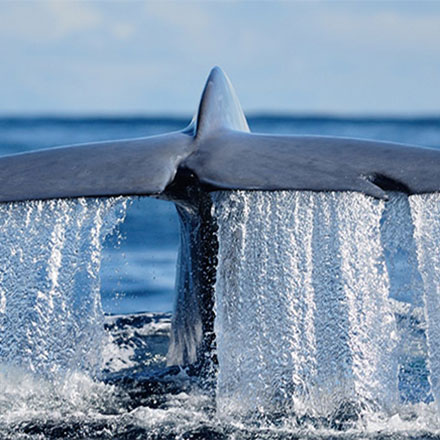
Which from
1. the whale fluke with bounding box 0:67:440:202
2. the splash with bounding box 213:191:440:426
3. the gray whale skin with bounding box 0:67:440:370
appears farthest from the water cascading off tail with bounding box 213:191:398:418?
the whale fluke with bounding box 0:67:440:202

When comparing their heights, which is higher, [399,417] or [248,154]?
[248,154]

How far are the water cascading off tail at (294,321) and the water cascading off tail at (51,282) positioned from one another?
67 cm

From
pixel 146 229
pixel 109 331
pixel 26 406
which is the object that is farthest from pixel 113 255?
pixel 26 406

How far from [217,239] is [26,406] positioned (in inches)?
50.0

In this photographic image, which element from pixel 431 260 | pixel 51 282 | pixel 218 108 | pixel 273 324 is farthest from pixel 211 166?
pixel 51 282

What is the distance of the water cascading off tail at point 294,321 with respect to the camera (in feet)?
15.8

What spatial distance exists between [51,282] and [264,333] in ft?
4.17

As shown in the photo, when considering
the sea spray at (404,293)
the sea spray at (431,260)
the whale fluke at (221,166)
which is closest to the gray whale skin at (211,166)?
the whale fluke at (221,166)

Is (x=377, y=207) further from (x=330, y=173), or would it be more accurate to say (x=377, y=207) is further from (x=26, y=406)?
(x=26, y=406)

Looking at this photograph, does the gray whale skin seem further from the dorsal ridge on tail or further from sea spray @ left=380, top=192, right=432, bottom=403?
sea spray @ left=380, top=192, right=432, bottom=403

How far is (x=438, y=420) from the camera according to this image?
4.81 metres

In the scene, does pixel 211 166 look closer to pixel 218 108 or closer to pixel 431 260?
pixel 218 108

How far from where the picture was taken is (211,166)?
419 cm

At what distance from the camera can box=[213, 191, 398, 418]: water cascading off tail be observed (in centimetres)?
480
